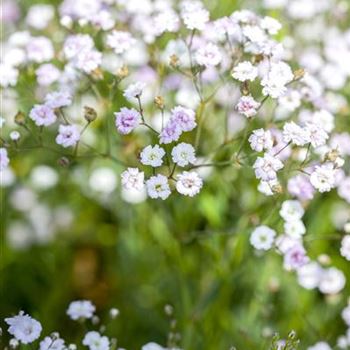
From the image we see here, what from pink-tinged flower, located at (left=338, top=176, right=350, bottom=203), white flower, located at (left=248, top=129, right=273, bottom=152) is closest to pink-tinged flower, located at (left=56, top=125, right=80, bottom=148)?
white flower, located at (left=248, top=129, right=273, bottom=152)

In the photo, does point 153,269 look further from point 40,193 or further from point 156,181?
point 156,181

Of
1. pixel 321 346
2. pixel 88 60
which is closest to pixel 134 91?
pixel 88 60

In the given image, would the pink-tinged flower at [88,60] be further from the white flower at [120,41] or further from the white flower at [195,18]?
the white flower at [195,18]

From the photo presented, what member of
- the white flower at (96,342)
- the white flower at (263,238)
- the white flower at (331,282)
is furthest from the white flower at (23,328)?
the white flower at (331,282)

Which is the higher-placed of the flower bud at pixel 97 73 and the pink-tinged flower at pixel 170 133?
the pink-tinged flower at pixel 170 133

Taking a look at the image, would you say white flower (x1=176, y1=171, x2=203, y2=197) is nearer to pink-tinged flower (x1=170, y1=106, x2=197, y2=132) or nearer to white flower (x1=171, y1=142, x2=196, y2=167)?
white flower (x1=171, y1=142, x2=196, y2=167)
